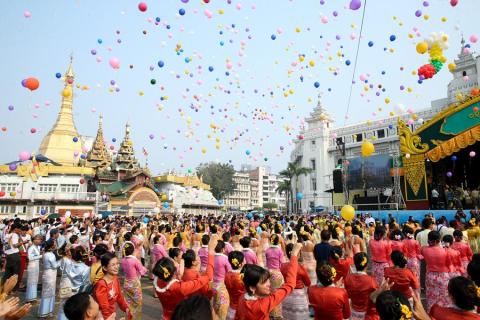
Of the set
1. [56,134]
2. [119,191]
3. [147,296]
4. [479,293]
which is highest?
[56,134]

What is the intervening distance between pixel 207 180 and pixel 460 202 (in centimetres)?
5618

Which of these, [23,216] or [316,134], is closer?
[23,216]

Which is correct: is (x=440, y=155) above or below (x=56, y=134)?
below

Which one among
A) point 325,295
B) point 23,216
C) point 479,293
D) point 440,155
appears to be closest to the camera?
point 479,293

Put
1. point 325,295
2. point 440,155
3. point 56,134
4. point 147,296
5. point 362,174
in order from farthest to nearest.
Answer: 1. point 56,134
2. point 362,174
3. point 440,155
4. point 147,296
5. point 325,295

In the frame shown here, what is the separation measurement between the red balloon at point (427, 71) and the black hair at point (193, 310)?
13.9 meters

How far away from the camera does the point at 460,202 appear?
19.5 meters

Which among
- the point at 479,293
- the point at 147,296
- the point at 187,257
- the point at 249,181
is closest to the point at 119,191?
the point at 147,296

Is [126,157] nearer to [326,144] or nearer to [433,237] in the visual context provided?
[326,144]

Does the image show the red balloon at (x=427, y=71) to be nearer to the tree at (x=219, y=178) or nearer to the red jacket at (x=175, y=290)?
the red jacket at (x=175, y=290)

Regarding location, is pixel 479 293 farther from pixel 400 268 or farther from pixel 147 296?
pixel 147 296

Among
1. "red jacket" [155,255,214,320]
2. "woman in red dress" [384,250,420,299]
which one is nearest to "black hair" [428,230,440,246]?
"woman in red dress" [384,250,420,299]

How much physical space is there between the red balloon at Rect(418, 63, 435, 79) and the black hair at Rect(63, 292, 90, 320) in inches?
552

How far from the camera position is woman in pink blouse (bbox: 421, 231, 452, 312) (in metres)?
5.39
